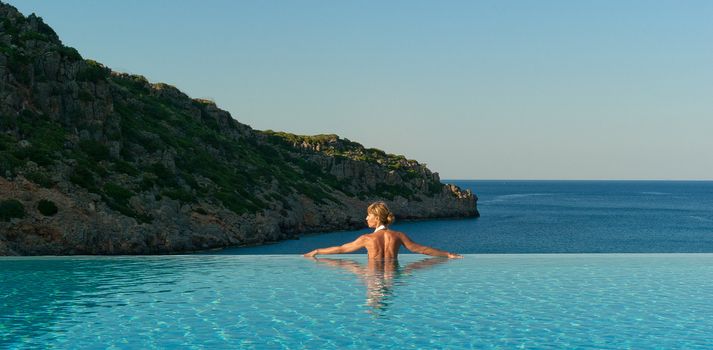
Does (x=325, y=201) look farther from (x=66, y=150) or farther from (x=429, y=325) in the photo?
(x=429, y=325)

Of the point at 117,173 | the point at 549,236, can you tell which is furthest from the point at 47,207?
the point at 549,236

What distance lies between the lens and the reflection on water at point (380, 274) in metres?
15.9

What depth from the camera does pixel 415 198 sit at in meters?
132

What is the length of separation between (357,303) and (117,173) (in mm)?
48633

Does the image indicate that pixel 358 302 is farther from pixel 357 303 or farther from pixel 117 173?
pixel 117 173

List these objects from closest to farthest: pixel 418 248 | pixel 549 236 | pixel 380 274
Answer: pixel 380 274 → pixel 418 248 → pixel 549 236

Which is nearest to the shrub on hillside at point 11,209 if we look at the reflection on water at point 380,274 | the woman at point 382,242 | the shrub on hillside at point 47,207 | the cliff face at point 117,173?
the cliff face at point 117,173

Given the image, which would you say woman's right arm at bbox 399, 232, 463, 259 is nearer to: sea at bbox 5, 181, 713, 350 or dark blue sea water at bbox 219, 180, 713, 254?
sea at bbox 5, 181, 713, 350

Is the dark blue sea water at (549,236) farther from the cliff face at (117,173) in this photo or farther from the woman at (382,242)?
the woman at (382,242)

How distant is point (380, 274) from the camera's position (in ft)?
64.8

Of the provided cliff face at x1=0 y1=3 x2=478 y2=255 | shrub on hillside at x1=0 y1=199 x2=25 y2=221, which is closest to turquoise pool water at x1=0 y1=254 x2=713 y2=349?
shrub on hillside at x1=0 y1=199 x2=25 y2=221

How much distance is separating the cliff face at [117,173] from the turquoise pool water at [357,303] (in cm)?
2216

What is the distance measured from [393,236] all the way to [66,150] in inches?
1747

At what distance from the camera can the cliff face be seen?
46.1 meters
